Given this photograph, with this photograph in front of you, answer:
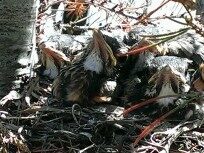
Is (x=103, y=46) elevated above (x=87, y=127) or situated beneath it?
elevated above

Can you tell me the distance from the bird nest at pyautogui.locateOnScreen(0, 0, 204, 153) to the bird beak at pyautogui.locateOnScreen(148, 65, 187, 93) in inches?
2.8

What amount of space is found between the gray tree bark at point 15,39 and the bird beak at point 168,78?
2.13ft

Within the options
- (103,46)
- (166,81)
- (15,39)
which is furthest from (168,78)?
(15,39)

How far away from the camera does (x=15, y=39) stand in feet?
8.16

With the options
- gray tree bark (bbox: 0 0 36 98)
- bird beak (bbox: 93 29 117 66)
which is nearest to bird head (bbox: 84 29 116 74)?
bird beak (bbox: 93 29 117 66)

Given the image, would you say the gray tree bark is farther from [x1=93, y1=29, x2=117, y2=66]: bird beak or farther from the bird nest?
[x1=93, y1=29, x2=117, y2=66]: bird beak

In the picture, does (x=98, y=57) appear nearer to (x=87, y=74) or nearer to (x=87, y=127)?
(x=87, y=74)

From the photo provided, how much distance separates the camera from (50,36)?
2781 millimetres

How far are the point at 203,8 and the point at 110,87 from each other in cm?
103

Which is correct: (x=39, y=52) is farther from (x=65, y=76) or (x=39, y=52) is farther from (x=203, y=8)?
(x=203, y=8)

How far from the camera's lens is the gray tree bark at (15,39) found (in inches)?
95.6

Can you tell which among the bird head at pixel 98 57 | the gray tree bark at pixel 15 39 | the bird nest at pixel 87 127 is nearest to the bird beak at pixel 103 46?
the bird head at pixel 98 57

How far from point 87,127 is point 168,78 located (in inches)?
16.9

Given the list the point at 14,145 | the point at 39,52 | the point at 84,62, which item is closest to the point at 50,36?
the point at 39,52
